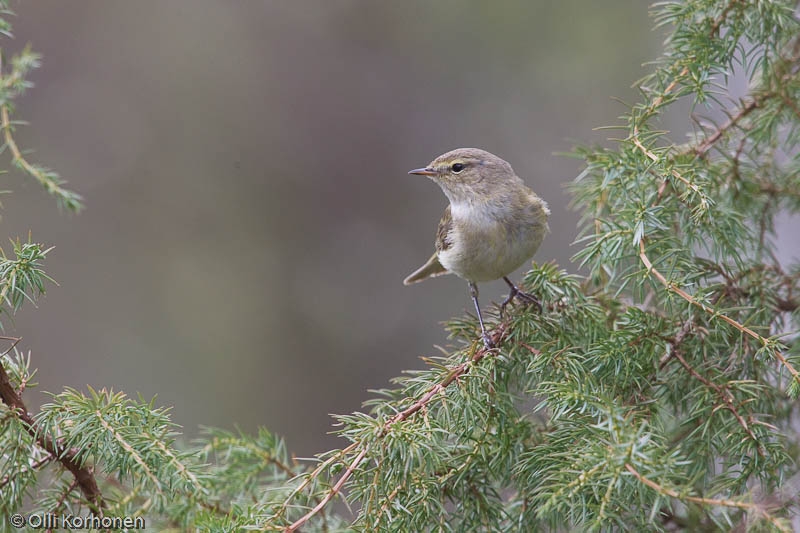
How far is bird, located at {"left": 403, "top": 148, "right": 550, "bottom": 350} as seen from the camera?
→ 316 cm

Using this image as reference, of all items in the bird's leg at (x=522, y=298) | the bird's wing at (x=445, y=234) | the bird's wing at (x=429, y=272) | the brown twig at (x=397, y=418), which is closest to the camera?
the brown twig at (x=397, y=418)

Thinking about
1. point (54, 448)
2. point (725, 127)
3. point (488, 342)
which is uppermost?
point (725, 127)

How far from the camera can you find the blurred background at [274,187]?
653cm

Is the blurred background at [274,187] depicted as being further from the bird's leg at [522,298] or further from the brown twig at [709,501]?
the brown twig at [709,501]

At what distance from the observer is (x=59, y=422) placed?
5.58ft

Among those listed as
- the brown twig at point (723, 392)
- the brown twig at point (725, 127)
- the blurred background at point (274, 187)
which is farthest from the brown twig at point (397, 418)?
the blurred background at point (274, 187)

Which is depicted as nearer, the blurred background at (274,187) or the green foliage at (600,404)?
the green foliage at (600,404)

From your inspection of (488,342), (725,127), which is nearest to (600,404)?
(488,342)

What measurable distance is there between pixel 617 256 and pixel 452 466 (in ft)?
2.49

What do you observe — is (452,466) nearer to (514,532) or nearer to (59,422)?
(514,532)

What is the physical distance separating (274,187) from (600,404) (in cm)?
557

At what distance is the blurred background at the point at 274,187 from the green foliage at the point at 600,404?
4.30 m

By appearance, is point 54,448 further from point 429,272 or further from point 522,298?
point 429,272

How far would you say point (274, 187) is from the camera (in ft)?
22.4
